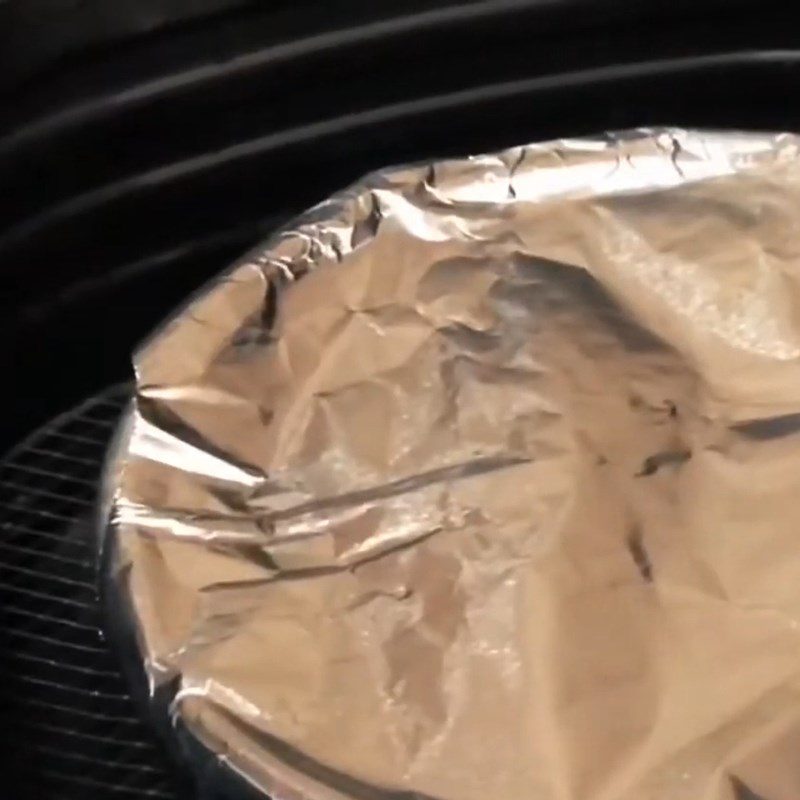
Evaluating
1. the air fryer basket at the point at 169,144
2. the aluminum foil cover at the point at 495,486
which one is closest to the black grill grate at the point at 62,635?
the air fryer basket at the point at 169,144

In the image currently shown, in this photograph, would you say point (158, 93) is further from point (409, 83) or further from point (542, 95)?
point (542, 95)

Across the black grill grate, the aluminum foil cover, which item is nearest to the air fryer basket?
the black grill grate

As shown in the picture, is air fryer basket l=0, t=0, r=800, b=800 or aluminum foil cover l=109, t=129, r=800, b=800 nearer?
aluminum foil cover l=109, t=129, r=800, b=800

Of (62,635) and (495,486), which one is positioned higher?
(495,486)

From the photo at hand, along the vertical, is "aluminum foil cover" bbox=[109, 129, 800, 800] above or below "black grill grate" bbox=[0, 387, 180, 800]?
above

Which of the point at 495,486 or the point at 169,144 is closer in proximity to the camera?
the point at 495,486

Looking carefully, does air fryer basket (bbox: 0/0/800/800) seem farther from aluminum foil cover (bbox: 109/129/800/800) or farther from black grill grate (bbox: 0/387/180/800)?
aluminum foil cover (bbox: 109/129/800/800)

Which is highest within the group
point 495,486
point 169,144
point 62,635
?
point 169,144
